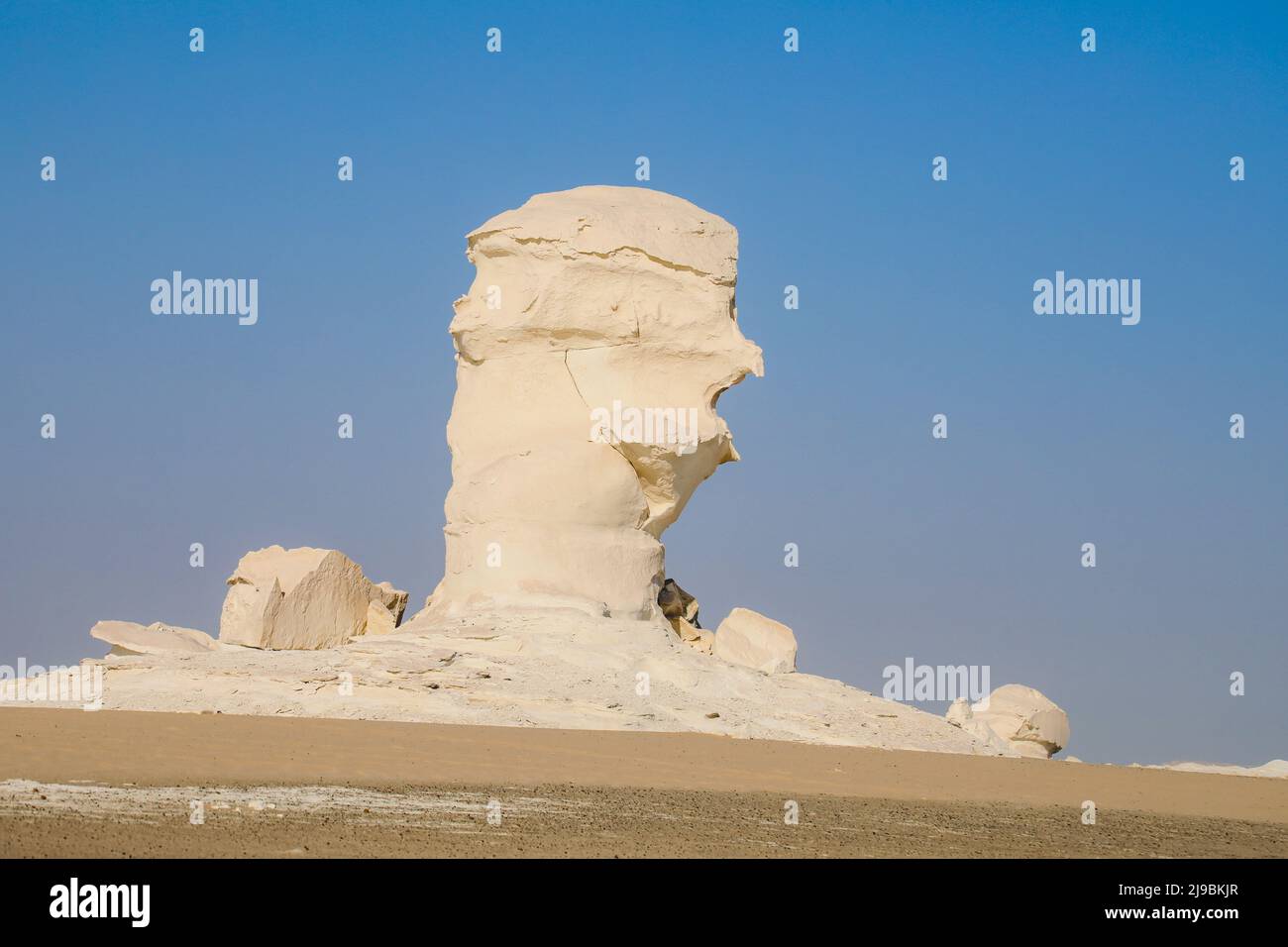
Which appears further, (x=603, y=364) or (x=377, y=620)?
(x=377, y=620)

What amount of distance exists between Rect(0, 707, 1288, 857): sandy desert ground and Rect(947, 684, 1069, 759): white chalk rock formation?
676cm

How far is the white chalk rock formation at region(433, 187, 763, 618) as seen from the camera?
24.9m

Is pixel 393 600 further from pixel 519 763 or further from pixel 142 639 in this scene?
pixel 519 763

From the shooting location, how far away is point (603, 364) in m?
25.7

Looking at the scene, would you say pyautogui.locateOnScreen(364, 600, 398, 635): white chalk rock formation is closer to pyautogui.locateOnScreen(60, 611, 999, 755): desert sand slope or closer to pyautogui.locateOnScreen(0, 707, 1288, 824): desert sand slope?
pyautogui.locateOnScreen(60, 611, 999, 755): desert sand slope

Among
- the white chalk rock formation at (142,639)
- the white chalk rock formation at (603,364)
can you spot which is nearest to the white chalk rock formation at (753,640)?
the white chalk rock formation at (603,364)

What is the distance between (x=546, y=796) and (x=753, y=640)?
12457 mm

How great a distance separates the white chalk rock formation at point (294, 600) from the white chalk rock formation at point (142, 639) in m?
1.24

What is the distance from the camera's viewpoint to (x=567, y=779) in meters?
15.8

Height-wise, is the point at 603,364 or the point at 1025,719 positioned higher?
the point at 603,364

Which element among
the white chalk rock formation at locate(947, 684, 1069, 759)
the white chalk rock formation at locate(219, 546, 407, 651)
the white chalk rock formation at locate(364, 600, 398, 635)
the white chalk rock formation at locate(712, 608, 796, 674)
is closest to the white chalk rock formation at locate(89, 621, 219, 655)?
the white chalk rock formation at locate(219, 546, 407, 651)

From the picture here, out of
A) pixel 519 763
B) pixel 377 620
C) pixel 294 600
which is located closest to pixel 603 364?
pixel 377 620

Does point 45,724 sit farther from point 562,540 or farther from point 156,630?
point 562,540
